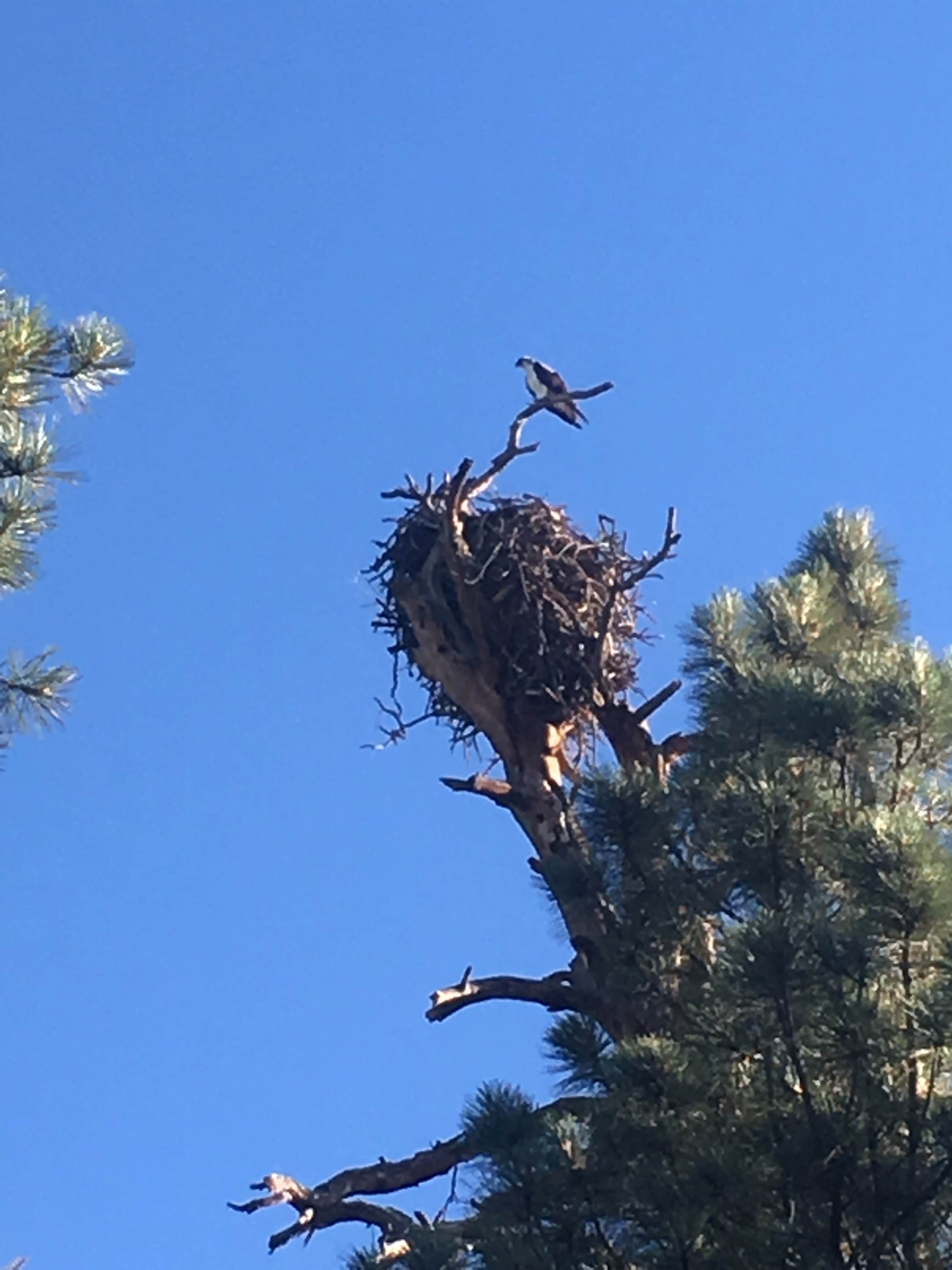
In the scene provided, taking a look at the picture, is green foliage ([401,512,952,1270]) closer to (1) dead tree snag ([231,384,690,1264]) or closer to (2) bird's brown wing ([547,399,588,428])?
(1) dead tree snag ([231,384,690,1264])

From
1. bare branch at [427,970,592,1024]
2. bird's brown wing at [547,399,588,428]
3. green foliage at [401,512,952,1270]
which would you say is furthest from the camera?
bird's brown wing at [547,399,588,428]

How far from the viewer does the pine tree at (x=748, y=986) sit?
5.63 m

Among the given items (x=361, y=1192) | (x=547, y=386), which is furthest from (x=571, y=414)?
(x=361, y=1192)

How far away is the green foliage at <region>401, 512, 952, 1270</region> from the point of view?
18.4ft

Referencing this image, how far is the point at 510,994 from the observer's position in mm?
8016

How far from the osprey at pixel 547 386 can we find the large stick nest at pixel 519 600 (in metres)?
1.46

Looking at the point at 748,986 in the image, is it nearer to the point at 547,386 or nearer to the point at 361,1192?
the point at 361,1192

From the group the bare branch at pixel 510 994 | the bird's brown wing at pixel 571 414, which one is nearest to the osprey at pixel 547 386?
the bird's brown wing at pixel 571 414

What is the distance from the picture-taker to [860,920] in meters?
5.82

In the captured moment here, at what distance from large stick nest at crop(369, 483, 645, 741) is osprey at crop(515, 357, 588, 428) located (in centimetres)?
146

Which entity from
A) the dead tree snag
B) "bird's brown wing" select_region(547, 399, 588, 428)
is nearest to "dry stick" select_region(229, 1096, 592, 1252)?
the dead tree snag

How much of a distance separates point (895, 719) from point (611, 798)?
38.4 inches

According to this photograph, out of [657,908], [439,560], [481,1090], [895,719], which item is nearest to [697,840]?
[657,908]

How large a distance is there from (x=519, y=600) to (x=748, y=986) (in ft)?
12.8
